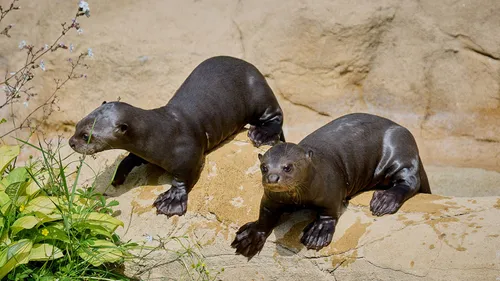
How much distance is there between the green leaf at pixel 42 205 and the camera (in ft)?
15.7

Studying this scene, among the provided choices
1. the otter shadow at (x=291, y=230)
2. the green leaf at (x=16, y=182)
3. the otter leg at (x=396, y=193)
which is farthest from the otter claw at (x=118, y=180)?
the otter leg at (x=396, y=193)

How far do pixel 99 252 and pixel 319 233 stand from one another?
51.9 inches

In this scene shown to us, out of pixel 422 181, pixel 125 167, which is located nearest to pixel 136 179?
pixel 125 167

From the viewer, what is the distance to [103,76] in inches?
294

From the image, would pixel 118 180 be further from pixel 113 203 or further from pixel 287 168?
pixel 287 168

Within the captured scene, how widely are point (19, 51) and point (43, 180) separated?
2.71m

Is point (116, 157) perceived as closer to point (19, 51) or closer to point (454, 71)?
point (19, 51)

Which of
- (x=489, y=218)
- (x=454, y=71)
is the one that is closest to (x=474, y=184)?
(x=454, y=71)

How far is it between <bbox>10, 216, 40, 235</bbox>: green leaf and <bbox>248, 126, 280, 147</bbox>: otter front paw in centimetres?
190

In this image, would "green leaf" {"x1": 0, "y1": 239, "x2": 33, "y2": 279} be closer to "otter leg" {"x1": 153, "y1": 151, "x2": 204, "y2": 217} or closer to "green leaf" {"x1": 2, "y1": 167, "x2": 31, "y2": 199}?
"green leaf" {"x1": 2, "y1": 167, "x2": 31, "y2": 199}

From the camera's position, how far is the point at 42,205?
15.8ft

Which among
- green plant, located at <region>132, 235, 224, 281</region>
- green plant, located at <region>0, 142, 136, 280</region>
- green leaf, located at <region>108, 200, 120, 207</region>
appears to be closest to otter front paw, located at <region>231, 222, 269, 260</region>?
green plant, located at <region>132, 235, 224, 281</region>

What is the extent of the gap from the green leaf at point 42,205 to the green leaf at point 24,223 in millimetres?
141

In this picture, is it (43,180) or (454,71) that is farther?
(454,71)
